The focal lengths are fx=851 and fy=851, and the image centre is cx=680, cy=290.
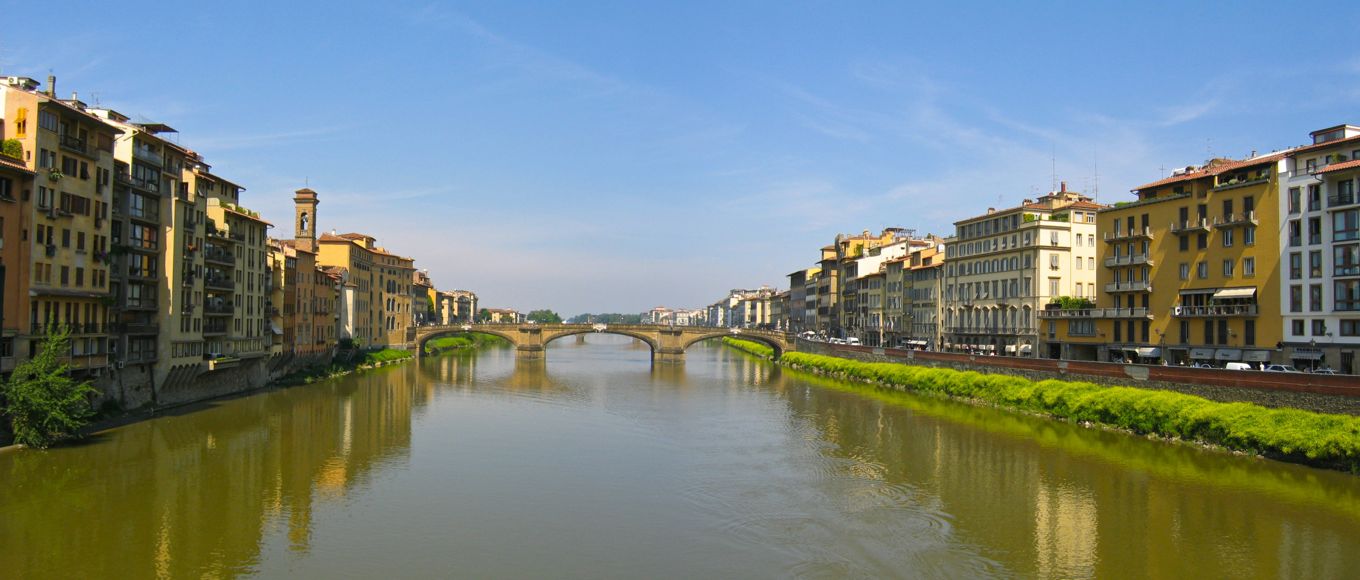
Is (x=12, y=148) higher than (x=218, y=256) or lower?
higher

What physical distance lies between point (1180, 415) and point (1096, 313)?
53.1ft

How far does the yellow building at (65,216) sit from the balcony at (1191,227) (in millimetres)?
49180

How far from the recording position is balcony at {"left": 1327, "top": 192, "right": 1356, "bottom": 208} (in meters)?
34.2

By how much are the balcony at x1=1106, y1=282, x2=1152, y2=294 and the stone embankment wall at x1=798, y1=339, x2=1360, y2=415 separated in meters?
5.77

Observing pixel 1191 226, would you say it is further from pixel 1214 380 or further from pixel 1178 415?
pixel 1178 415

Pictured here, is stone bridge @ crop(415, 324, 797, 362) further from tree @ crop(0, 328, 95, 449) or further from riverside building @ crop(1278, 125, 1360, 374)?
tree @ crop(0, 328, 95, 449)

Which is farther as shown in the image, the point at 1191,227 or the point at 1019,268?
the point at 1019,268

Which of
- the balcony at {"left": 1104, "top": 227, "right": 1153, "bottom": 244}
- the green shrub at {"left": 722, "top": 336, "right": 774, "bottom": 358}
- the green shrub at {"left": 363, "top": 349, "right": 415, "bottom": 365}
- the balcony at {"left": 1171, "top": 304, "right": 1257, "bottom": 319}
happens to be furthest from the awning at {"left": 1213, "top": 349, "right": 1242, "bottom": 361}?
the green shrub at {"left": 363, "top": 349, "right": 415, "bottom": 365}

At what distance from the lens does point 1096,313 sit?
4916 cm

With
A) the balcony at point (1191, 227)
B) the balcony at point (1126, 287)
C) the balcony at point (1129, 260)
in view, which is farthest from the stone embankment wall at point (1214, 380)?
the balcony at point (1191, 227)

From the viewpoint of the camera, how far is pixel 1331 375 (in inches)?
1222

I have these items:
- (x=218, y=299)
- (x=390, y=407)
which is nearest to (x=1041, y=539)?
(x=390, y=407)

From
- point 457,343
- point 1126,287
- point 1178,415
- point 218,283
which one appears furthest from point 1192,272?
point 457,343

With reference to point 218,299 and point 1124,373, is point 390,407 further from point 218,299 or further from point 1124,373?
point 1124,373
